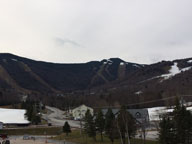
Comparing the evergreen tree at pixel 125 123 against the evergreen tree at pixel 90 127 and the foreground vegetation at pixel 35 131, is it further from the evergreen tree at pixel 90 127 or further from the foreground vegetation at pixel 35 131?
the foreground vegetation at pixel 35 131

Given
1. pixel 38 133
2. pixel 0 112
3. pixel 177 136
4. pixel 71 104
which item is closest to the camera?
pixel 177 136

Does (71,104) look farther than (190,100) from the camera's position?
Yes

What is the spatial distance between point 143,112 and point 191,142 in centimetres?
5727

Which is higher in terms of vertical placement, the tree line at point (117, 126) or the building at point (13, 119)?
the building at point (13, 119)

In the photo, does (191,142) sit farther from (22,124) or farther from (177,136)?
(22,124)

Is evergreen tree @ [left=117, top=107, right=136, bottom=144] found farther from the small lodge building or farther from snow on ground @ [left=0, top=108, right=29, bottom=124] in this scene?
snow on ground @ [left=0, top=108, right=29, bottom=124]

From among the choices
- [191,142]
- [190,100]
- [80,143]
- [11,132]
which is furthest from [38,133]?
[190,100]

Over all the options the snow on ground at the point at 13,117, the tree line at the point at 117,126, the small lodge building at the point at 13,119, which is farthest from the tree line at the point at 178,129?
→ the snow on ground at the point at 13,117

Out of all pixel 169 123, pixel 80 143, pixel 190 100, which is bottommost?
pixel 80 143

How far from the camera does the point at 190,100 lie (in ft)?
384

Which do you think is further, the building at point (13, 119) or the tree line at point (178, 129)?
the building at point (13, 119)

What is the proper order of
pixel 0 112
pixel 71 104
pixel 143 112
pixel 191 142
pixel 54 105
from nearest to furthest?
pixel 191 142, pixel 143 112, pixel 0 112, pixel 71 104, pixel 54 105

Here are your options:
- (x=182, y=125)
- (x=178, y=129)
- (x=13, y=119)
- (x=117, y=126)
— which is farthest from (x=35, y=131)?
(x=182, y=125)

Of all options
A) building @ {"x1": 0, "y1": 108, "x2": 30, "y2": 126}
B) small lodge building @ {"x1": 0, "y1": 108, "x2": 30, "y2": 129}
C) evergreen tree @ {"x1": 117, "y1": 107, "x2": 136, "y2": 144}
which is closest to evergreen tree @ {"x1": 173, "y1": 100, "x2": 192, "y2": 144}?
evergreen tree @ {"x1": 117, "y1": 107, "x2": 136, "y2": 144}
